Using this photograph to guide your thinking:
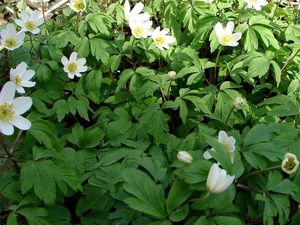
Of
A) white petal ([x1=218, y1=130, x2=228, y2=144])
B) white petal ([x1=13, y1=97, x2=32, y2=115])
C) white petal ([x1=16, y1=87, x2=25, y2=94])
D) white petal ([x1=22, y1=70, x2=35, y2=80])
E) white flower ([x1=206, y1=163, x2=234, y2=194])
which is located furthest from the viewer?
white petal ([x1=22, y1=70, x2=35, y2=80])

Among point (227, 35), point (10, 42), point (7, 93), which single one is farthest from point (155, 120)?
point (10, 42)

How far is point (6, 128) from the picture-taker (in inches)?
85.8

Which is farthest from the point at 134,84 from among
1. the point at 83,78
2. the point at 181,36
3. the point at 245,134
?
the point at 245,134

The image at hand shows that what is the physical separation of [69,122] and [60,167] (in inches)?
39.0

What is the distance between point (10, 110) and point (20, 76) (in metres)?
0.64

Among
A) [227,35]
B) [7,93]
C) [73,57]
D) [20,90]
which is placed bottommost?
[227,35]

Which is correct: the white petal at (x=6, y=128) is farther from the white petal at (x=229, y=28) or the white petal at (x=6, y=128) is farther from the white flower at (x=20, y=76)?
the white petal at (x=229, y=28)

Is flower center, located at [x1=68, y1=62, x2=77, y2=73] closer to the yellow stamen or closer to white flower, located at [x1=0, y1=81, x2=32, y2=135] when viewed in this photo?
the yellow stamen

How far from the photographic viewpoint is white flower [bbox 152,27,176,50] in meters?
3.28

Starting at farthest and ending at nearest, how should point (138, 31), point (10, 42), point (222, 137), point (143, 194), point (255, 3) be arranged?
point (255, 3) < point (138, 31) < point (10, 42) < point (222, 137) < point (143, 194)

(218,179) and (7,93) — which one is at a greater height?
(7,93)

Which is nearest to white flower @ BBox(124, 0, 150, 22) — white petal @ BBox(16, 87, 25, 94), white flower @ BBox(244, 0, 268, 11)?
white flower @ BBox(244, 0, 268, 11)

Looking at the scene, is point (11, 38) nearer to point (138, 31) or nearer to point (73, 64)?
point (73, 64)

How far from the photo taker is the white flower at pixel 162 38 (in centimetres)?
328
